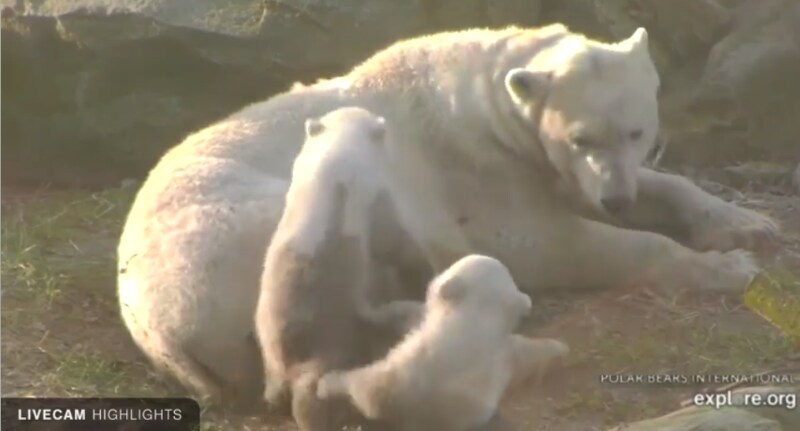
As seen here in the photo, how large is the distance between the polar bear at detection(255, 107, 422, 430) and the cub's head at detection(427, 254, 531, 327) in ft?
0.20

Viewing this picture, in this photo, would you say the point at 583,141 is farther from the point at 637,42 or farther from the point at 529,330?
the point at 529,330

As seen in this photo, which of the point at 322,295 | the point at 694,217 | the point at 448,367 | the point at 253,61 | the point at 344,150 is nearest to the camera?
the point at 448,367

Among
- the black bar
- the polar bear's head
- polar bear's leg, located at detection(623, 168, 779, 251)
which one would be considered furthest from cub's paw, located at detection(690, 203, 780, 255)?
the black bar

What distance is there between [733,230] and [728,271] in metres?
0.08

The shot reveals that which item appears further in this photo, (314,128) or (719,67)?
(719,67)

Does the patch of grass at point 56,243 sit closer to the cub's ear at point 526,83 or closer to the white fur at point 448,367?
the white fur at point 448,367

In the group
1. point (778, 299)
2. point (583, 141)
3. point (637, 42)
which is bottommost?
point (778, 299)

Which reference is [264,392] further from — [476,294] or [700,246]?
[700,246]

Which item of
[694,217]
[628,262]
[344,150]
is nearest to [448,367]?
[344,150]

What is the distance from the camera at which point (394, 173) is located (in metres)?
2.44

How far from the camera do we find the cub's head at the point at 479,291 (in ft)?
7.14

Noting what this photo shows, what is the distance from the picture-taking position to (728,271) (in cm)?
247

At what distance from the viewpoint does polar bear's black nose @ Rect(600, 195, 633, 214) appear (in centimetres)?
243

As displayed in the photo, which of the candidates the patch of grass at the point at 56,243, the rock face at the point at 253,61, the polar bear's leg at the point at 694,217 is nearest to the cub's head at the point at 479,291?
the polar bear's leg at the point at 694,217
